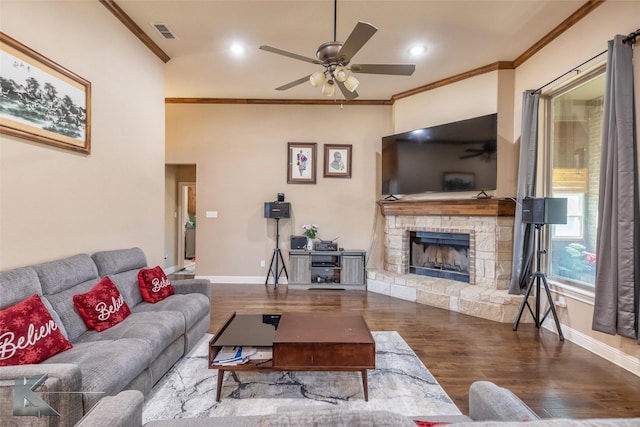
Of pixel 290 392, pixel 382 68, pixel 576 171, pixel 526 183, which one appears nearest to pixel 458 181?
pixel 526 183

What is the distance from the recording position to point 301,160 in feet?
18.5

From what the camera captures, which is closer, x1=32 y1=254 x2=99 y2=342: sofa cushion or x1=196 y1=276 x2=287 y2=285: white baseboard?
x1=32 y1=254 x2=99 y2=342: sofa cushion

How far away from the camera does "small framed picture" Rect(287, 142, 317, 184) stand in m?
5.65

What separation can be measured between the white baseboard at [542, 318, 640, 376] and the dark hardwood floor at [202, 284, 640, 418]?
66 mm

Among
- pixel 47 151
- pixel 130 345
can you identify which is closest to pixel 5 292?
pixel 130 345

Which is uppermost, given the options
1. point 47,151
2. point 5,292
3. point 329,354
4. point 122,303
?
point 47,151

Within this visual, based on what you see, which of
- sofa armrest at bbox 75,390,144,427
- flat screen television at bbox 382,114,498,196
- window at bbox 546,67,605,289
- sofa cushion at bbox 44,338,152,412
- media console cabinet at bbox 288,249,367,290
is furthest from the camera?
media console cabinet at bbox 288,249,367,290

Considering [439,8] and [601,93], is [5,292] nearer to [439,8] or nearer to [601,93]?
[439,8]

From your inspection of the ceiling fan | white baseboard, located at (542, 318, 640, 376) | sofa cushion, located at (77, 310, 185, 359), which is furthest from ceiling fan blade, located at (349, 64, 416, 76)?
white baseboard, located at (542, 318, 640, 376)

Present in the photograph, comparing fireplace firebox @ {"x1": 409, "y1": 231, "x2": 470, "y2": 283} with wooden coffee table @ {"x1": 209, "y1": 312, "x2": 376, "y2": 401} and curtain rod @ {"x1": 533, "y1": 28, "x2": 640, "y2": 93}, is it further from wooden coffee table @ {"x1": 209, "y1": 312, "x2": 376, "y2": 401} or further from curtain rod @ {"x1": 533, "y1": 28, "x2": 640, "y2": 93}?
wooden coffee table @ {"x1": 209, "y1": 312, "x2": 376, "y2": 401}

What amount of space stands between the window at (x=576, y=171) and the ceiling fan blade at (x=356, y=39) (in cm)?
252

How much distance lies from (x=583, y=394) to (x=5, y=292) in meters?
3.94

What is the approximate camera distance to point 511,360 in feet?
8.98

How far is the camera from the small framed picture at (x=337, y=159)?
18.5ft
